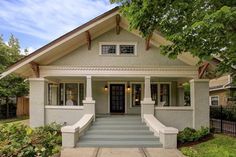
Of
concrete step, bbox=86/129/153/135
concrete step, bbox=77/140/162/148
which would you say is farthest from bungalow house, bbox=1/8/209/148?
concrete step, bbox=77/140/162/148

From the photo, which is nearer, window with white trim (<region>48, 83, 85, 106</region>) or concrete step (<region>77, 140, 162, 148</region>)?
concrete step (<region>77, 140, 162, 148</region>)

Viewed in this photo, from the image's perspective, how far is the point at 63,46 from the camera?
15.6 meters

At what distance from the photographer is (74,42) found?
1598 cm

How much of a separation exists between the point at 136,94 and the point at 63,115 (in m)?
5.14

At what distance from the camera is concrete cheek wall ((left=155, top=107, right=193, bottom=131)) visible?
15898 millimetres

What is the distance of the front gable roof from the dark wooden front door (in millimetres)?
3817

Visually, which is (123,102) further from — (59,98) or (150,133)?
(150,133)

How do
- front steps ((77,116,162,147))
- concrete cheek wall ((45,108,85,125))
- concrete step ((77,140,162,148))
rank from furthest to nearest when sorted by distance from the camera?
concrete cheek wall ((45,108,85,125)) → front steps ((77,116,162,147)) → concrete step ((77,140,162,148))

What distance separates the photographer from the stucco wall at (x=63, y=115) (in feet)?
51.8

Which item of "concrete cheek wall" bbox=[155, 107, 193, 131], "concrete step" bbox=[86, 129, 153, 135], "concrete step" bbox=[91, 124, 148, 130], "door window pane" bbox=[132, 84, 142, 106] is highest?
"door window pane" bbox=[132, 84, 142, 106]

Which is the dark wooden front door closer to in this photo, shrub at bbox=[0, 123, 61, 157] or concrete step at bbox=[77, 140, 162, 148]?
concrete step at bbox=[77, 140, 162, 148]

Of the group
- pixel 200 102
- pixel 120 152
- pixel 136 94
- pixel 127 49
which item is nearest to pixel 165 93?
pixel 136 94

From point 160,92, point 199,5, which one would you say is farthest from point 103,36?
point 199,5

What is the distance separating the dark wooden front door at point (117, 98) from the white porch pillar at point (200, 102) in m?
4.59
